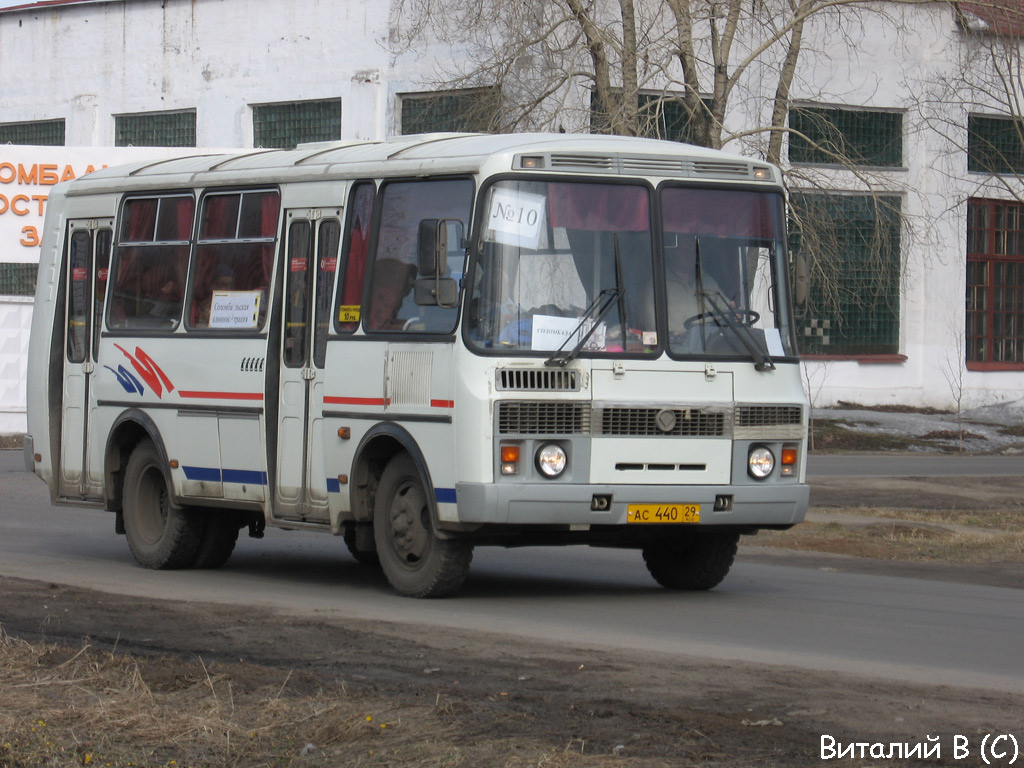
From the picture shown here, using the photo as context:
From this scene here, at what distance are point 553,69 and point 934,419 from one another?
14.8 m

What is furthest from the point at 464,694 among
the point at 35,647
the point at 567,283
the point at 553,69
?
the point at 553,69

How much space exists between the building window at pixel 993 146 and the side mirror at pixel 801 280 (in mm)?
25631

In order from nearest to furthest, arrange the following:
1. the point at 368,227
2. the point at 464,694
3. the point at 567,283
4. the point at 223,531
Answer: the point at 464,694, the point at 567,283, the point at 368,227, the point at 223,531

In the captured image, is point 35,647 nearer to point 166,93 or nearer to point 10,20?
point 166,93

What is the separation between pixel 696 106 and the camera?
24250mm

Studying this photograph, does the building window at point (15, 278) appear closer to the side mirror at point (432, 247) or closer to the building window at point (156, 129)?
the building window at point (156, 129)

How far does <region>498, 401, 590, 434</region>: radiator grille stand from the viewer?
1049cm

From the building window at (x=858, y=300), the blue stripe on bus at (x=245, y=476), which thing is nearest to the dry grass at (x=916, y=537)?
the blue stripe on bus at (x=245, y=476)

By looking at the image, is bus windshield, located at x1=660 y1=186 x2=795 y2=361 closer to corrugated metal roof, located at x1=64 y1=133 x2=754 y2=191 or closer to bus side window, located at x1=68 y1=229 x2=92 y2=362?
corrugated metal roof, located at x1=64 y1=133 x2=754 y2=191

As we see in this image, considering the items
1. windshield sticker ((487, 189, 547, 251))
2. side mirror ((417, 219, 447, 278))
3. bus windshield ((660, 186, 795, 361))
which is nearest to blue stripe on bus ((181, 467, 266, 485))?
side mirror ((417, 219, 447, 278))

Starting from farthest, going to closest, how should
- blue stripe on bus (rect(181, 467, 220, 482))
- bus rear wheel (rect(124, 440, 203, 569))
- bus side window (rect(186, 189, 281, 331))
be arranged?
bus rear wheel (rect(124, 440, 203, 569)) < blue stripe on bus (rect(181, 467, 220, 482)) < bus side window (rect(186, 189, 281, 331))

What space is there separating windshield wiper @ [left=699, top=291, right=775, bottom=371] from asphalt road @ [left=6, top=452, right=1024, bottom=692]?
5.20 feet

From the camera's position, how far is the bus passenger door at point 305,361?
11.9 meters

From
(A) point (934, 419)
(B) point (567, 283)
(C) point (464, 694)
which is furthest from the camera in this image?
(A) point (934, 419)
